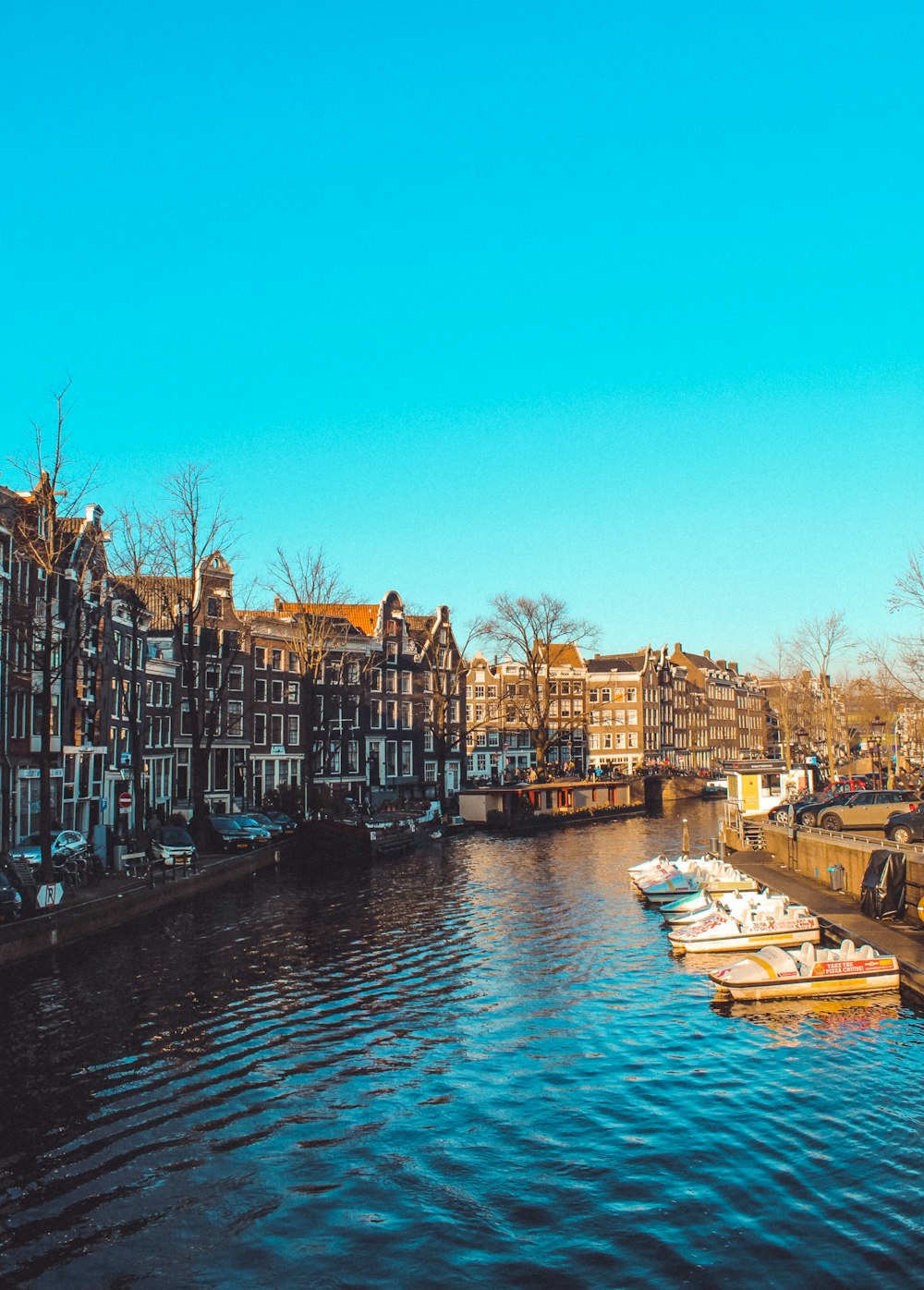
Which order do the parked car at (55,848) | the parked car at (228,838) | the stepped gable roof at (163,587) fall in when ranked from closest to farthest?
the parked car at (55,848), the stepped gable roof at (163,587), the parked car at (228,838)

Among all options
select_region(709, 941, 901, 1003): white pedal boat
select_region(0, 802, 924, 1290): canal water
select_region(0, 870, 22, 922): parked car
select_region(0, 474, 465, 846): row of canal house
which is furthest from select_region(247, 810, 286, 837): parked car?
select_region(709, 941, 901, 1003): white pedal boat

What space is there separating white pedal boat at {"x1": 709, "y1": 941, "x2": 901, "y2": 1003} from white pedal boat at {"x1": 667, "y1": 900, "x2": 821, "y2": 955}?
17.0ft

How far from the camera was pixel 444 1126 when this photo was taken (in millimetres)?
16719

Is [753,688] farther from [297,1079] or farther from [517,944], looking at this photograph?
[297,1079]

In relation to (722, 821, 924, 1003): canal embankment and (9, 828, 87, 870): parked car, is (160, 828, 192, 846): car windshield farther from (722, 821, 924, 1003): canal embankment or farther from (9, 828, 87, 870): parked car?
(722, 821, 924, 1003): canal embankment

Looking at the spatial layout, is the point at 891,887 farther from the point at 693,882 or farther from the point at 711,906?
the point at 693,882

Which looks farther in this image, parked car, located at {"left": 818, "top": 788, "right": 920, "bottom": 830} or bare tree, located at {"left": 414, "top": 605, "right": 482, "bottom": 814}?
bare tree, located at {"left": 414, "top": 605, "right": 482, "bottom": 814}

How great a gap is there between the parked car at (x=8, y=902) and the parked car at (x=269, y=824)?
95.1 feet

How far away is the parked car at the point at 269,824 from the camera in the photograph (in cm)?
6038

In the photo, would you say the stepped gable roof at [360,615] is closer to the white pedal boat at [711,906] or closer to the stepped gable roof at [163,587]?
the stepped gable roof at [163,587]

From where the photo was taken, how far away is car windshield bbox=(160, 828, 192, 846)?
47750 millimetres

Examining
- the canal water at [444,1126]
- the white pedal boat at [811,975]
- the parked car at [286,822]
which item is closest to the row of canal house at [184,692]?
the parked car at [286,822]

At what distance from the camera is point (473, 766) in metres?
116

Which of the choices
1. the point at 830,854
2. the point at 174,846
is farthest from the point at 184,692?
the point at 830,854
